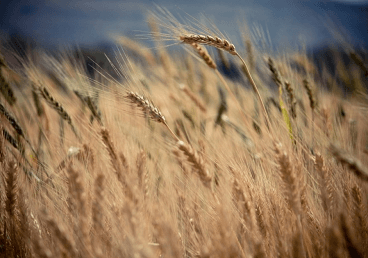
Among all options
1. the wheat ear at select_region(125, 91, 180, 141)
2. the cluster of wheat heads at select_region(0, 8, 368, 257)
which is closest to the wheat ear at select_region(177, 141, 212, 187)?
the cluster of wheat heads at select_region(0, 8, 368, 257)

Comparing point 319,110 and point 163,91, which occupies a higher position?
point 319,110

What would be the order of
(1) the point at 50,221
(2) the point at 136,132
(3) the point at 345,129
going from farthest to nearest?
(2) the point at 136,132 → (3) the point at 345,129 → (1) the point at 50,221

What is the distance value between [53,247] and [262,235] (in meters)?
0.59

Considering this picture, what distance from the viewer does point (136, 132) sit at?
1.34m

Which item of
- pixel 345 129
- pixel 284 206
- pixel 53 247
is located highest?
pixel 345 129

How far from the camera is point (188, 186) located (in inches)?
34.1

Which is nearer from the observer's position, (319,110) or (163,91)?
(319,110)

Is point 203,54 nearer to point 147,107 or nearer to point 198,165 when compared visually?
point 147,107

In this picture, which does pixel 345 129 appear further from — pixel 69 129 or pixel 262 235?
pixel 69 129

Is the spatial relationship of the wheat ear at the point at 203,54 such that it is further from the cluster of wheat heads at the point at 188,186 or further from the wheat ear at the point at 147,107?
the wheat ear at the point at 147,107

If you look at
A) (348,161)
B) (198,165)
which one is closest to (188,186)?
(198,165)

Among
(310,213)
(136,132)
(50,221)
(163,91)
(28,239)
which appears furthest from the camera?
(163,91)

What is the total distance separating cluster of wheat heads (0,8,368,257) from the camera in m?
0.54

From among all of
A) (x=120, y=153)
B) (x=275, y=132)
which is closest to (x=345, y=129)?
(x=275, y=132)
